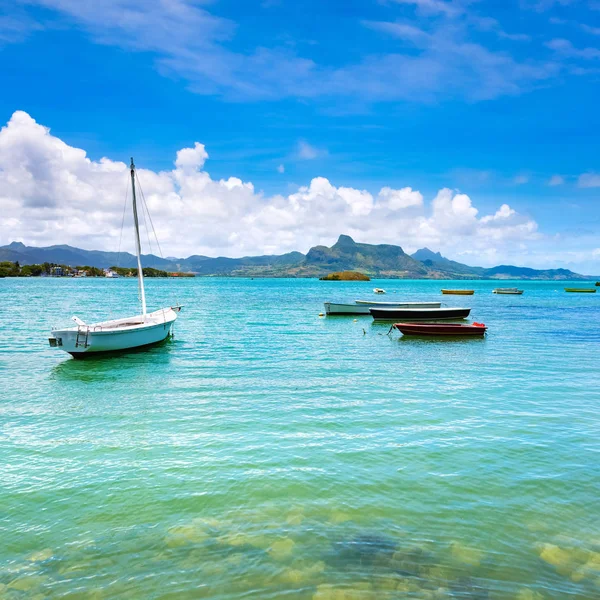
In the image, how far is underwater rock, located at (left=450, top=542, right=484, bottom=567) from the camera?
856cm

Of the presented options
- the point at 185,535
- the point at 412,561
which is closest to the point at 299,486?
the point at 185,535

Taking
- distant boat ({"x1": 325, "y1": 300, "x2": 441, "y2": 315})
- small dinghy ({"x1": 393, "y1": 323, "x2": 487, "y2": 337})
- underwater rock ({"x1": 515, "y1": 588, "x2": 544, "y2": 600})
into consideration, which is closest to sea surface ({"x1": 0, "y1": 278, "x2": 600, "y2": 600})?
underwater rock ({"x1": 515, "y1": 588, "x2": 544, "y2": 600})


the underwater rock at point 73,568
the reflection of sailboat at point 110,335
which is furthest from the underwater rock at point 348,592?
the reflection of sailboat at point 110,335

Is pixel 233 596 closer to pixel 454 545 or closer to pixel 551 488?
pixel 454 545

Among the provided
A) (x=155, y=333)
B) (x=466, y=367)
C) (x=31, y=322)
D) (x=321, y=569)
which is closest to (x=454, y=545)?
(x=321, y=569)

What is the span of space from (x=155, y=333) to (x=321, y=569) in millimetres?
29712

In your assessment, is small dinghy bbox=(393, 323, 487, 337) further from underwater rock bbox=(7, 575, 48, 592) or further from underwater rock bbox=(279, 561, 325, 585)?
underwater rock bbox=(7, 575, 48, 592)

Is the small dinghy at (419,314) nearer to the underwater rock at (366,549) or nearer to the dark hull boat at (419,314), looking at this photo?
the dark hull boat at (419,314)

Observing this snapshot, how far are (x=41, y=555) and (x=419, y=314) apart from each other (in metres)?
53.2

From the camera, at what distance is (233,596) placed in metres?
7.57

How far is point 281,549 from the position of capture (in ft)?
29.2

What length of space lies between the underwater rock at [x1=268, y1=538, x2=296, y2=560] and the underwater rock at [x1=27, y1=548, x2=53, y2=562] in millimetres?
4236

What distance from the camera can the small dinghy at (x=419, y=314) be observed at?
58000 millimetres

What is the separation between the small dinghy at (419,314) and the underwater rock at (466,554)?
165 ft
